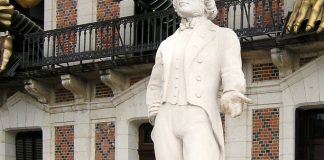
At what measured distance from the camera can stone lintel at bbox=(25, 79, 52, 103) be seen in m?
18.6

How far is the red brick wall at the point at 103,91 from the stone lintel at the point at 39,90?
1.31m

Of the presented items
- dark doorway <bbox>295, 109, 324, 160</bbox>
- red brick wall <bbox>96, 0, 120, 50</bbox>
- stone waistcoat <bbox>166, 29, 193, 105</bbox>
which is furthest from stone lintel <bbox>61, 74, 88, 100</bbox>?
stone waistcoat <bbox>166, 29, 193, 105</bbox>

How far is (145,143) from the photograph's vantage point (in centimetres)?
1769

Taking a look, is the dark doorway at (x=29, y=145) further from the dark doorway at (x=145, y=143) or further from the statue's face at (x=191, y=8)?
the statue's face at (x=191, y=8)

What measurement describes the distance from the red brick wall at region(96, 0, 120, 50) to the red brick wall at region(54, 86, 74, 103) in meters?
1.50

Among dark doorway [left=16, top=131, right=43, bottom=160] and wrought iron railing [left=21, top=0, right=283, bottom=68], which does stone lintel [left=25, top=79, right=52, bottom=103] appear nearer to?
wrought iron railing [left=21, top=0, right=283, bottom=68]

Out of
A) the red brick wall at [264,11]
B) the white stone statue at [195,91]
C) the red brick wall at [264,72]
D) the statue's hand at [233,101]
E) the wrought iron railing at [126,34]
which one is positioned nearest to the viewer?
the statue's hand at [233,101]

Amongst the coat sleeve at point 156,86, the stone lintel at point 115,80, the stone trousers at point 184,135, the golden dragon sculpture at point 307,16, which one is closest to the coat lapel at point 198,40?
the coat sleeve at point 156,86

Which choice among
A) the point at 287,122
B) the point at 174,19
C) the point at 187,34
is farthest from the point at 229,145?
the point at 187,34

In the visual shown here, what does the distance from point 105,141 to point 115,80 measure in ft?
4.56

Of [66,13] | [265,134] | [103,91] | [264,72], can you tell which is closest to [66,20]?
[66,13]

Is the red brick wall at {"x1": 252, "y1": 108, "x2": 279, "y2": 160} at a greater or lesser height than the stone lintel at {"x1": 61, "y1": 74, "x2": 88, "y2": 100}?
lesser

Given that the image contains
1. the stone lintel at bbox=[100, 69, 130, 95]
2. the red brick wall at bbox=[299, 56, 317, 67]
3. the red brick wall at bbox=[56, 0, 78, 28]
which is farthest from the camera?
the red brick wall at bbox=[56, 0, 78, 28]

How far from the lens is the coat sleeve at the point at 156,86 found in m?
7.68
